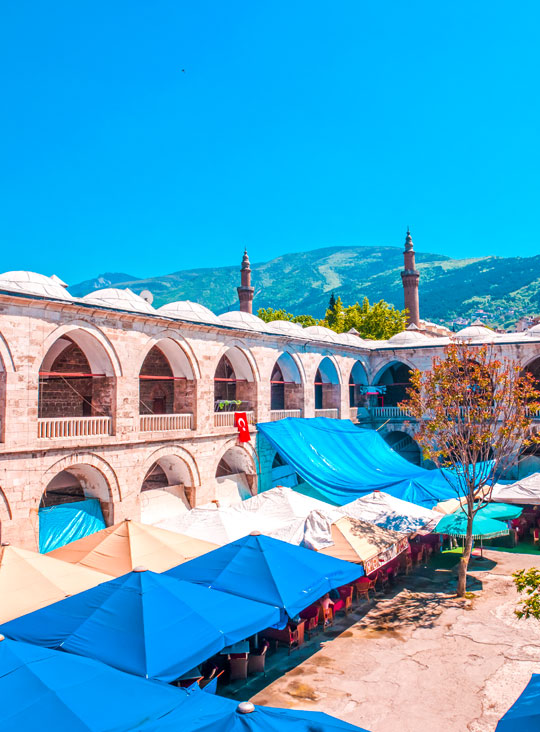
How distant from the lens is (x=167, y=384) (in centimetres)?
2017

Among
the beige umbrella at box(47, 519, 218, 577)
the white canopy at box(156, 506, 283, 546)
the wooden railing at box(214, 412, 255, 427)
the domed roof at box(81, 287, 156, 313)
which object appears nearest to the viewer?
the beige umbrella at box(47, 519, 218, 577)

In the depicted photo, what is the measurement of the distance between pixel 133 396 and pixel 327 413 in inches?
439

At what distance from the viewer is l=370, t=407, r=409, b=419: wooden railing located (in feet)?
87.7

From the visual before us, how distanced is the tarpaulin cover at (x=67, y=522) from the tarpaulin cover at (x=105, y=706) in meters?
8.36

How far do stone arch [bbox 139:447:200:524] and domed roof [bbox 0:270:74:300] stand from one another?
519 centimetres

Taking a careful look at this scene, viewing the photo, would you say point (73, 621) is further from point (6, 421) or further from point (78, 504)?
point (78, 504)

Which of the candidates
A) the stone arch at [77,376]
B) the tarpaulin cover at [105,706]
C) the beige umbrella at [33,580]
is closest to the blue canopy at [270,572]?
the beige umbrella at [33,580]

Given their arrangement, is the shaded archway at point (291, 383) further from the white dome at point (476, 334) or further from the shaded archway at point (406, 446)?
the white dome at point (476, 334)

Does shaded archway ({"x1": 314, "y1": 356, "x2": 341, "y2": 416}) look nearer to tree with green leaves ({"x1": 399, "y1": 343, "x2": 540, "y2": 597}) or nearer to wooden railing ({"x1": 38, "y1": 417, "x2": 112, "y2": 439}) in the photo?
tree with green leaves ({"x1": 399, "y1": 343, "x2": 540, "y2": 597})

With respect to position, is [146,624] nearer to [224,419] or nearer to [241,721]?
[241,721]

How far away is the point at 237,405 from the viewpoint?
64.8 feet

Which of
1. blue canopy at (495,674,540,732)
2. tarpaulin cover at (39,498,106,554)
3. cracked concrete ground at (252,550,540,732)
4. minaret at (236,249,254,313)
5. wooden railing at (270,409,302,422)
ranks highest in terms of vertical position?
minaret at (236,249,254,313)

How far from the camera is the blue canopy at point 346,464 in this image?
55.8ft

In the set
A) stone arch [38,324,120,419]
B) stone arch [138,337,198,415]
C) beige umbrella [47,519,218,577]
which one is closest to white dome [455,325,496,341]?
stone arch [138,337,198,415]
